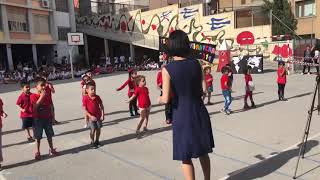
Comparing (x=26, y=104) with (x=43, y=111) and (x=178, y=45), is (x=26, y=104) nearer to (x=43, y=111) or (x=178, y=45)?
(x=43, y=111)

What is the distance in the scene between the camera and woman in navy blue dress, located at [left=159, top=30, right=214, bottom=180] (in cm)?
441

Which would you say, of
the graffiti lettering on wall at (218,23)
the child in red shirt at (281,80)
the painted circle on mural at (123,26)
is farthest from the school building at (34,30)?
the child in red shirt at (281,80)

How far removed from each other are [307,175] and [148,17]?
127ft

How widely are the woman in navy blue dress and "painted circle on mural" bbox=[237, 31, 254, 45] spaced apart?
30151 millimetres

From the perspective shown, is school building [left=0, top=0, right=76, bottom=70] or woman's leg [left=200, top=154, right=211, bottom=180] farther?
school building [left=0, top=0, right=76, bottom=70]

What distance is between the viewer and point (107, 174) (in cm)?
625

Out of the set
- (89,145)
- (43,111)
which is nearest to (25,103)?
(43,111)

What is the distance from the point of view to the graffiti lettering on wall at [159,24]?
1468 inches

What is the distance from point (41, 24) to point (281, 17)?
22150mm

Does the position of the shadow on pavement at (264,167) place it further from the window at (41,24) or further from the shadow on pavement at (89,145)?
the window at (41,24)

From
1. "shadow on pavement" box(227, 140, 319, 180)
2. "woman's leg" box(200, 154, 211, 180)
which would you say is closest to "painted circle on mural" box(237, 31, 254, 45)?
"shadow on pavement" box(227, 140, 319, 180)

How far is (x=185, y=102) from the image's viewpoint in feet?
14.5

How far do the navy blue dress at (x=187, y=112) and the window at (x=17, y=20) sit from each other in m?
33.9

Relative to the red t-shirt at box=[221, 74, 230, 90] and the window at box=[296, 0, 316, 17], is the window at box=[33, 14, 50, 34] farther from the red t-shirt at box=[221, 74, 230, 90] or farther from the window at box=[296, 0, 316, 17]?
the red t-shirt at box=[221, 74, 230, 90]
